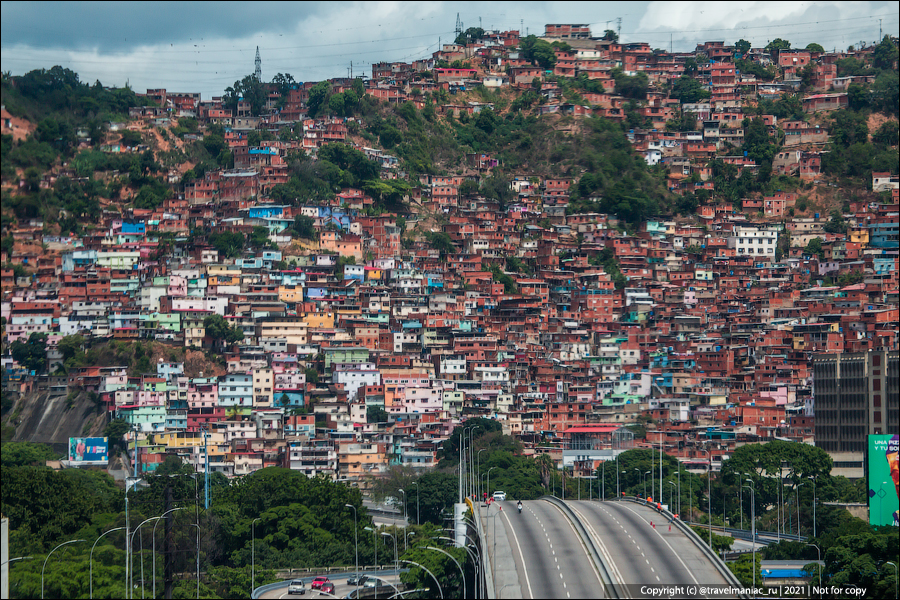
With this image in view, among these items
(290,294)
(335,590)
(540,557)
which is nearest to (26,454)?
(290,294)

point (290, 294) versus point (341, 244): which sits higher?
point (341, 244)

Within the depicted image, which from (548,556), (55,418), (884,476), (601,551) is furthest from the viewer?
(55,418)

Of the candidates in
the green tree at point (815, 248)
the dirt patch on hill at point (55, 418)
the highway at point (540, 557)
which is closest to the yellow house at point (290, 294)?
the dirt patch on hill at point (55, 418)

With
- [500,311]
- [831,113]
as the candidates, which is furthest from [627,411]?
[831,113]

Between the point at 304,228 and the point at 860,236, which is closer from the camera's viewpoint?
the point at 304,228

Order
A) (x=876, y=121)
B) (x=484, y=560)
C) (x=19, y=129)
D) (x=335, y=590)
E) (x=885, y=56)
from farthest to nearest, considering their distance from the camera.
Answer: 1. (x=885, y=56)
2. (x=876, y=121)
3. (x=335, y=590)
4. (x=19, y=129)
5. (x=484, y=560)

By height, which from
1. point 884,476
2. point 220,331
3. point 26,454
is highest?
point 220,331

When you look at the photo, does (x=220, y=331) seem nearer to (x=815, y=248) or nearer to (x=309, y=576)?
(x=309, y=576)
